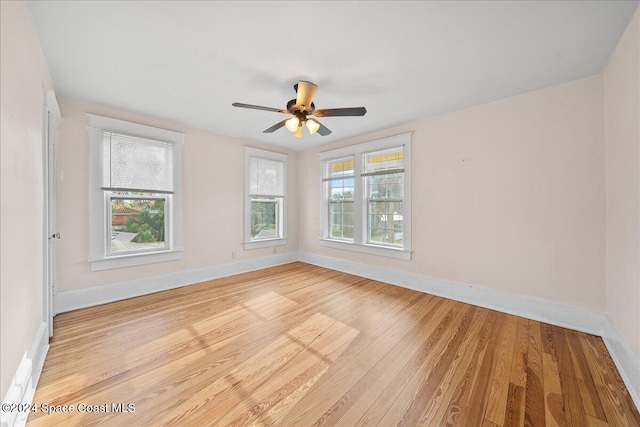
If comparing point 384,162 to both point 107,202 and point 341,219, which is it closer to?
point 341,219

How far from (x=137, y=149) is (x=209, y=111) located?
116 cm

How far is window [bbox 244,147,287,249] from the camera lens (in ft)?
15.0

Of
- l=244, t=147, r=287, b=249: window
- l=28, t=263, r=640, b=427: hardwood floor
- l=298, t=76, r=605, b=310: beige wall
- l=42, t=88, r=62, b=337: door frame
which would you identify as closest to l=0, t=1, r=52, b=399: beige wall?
l=42, t=88, r=62, b=337: door frame

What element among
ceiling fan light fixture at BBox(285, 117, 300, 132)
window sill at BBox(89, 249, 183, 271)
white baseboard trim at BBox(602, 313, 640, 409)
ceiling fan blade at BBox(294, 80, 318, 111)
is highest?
ceiling fan blade at BBox(294, 80, 318, 111)

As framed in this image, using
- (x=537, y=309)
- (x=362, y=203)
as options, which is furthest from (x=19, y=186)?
(x=537, y=309)

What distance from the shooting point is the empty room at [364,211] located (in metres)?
1.54

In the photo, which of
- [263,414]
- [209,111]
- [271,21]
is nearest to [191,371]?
[263,414]

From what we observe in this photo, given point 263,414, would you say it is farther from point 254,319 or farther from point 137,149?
point 137,149

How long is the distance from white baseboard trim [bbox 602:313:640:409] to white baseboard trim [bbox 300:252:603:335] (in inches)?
6.0

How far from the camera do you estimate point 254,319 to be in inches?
104

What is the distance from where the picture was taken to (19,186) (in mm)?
1468

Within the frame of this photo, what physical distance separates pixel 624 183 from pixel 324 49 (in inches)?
102

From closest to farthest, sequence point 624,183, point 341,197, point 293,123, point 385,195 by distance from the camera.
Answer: point 624,183, point 293,123, point 385,195, point 341,197

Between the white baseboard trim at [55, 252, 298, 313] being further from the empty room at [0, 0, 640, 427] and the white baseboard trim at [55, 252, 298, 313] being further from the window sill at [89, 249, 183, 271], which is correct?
the window sill at [89, 249, 183, 271]
